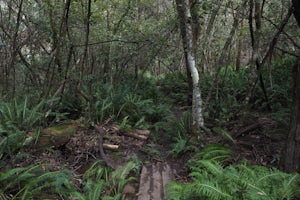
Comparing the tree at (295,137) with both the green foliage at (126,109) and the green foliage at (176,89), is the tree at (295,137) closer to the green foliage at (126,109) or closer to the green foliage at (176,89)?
the green foliage at (126,109)

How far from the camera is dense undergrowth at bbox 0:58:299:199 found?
393 cm

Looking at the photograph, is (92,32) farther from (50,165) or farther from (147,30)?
(50,165)

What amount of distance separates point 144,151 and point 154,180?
50.7 inches

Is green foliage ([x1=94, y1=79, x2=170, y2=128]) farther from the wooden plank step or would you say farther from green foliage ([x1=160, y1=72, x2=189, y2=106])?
→ green foliage ([x1=160, y1=72, x2=189, y2=106])

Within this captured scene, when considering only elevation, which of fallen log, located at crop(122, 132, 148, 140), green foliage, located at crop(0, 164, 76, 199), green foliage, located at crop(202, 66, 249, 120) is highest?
green foliage, located at crop(202, 66, 249, 120)

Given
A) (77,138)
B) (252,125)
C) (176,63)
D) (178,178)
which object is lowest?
(178,178)

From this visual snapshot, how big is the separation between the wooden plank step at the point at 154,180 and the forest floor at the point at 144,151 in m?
0.04

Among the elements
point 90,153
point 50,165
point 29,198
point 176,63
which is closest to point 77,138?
point 90,153

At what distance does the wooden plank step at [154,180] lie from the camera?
16.3 ft

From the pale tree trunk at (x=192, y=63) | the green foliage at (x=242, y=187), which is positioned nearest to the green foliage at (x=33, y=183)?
the green foliage at (x=242, y=187)

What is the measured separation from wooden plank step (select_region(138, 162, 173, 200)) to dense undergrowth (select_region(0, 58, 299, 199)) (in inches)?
10.9

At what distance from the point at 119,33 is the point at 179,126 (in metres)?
5.52

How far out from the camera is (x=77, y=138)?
6727 mm

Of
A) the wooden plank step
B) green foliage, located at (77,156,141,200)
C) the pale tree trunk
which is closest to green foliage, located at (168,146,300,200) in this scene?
the wooden plank step
